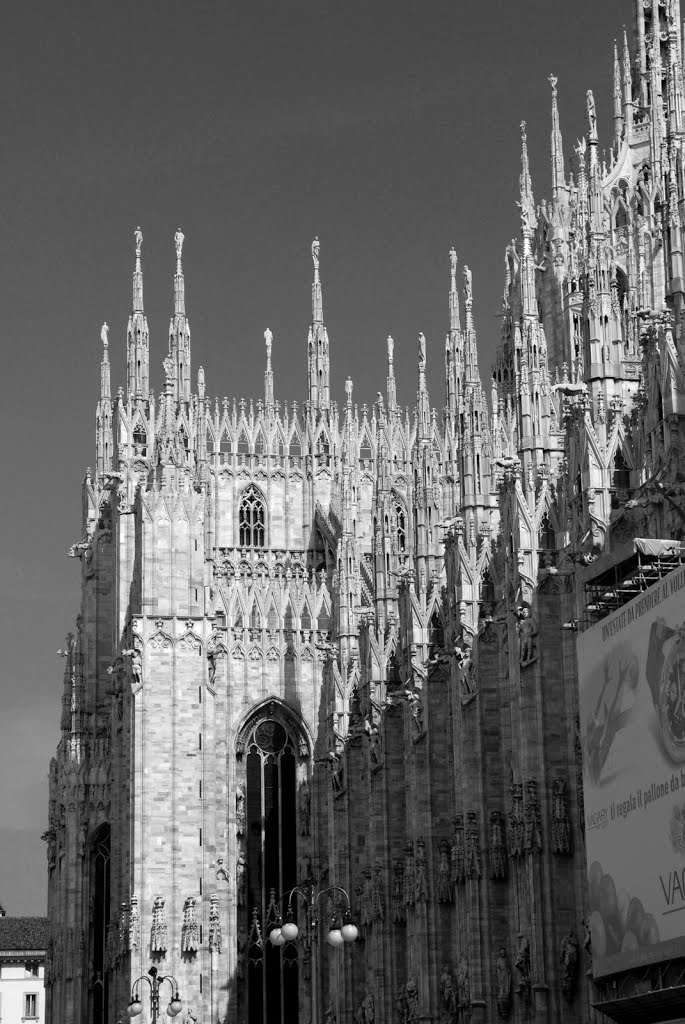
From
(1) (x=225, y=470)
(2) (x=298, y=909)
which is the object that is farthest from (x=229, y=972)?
(1) (x=225, y=470)

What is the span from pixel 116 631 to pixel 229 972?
14572 millimetres

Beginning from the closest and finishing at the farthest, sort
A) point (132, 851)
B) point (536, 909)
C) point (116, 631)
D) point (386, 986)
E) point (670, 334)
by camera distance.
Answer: point (670, 334), point (536, 909), point (386, 986), point (132, 851), point (116, 631)

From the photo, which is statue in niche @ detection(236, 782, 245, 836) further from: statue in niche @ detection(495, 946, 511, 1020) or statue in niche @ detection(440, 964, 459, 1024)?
statue in niche @ detection(495, 946, 511, 1020)

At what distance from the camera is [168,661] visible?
7725 cm

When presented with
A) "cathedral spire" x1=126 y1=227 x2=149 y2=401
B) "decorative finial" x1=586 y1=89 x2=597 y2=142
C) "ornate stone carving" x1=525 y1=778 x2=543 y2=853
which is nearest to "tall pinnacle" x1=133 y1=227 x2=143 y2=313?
"cathedral spire" x1=126 y1=227 x2=149 y2=401

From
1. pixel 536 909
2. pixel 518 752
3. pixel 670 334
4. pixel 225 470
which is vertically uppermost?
pixel 225 470

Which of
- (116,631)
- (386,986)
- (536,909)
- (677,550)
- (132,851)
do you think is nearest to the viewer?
(677,550)

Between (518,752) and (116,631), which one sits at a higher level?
(116,631)

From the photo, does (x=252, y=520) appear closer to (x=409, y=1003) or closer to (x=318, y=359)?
(x=318, y=359)

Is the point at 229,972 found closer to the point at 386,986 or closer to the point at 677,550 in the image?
the point at 386,986

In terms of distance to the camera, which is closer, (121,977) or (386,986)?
(386,986)

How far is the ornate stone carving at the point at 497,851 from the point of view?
185 ft

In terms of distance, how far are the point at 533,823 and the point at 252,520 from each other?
3400 cm

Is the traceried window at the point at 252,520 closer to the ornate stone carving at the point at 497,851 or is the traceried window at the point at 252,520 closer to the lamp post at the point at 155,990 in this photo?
the lamp post at the point at 155,990
